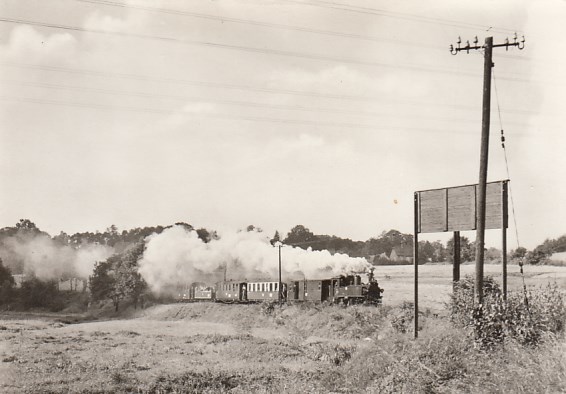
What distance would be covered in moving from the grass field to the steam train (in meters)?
1.72

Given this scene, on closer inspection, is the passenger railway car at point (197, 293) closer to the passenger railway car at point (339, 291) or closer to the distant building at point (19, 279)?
the passenger railway car at point (339, 291)

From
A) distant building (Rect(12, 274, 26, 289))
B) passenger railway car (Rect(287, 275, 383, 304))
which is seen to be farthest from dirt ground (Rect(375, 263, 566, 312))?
distant building (Rect(12, 274, 26, 289))

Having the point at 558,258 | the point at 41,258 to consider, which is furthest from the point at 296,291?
the point at 41,258

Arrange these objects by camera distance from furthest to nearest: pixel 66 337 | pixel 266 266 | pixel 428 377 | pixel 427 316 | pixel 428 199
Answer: pixel 266 266, pixel 66 337, pixel 427 316, pixel 428 199, pixel 428 377

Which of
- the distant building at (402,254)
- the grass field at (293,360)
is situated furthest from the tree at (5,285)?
the distant building at (402,254)

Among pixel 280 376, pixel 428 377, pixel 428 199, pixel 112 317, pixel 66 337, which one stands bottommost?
pixel 112 317

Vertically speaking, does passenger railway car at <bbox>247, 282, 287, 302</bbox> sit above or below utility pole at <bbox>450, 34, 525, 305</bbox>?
below

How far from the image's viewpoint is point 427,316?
72.1 ft

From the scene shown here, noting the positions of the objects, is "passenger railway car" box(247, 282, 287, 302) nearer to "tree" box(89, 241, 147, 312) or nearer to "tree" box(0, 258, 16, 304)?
"tree" box(89, 241, 147, 312)

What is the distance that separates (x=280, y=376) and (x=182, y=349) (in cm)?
887

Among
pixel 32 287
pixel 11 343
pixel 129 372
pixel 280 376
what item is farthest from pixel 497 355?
pixel 32 287

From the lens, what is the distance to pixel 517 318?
40.5 ft

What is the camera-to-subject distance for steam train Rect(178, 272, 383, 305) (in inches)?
1216

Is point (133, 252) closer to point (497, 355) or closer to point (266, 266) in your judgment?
point (266, 266)
